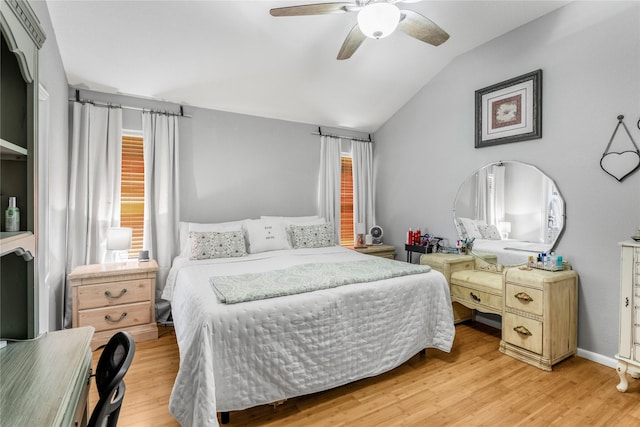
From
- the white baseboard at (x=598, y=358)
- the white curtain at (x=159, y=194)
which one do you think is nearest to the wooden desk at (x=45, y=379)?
the white curtain at (x=159, y=194)

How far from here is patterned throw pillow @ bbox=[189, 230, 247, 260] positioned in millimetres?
3055

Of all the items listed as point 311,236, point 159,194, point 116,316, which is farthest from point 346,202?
point 116,316

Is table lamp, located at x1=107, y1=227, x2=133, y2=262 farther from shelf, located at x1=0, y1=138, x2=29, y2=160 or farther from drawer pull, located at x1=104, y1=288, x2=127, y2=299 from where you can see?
shelf, located at x1=0, y1=138, x2=29, y2=160

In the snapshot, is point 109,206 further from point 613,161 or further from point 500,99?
point 613,161

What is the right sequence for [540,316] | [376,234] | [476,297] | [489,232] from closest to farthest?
[540,316], [476,297], [489,232], [376,234]

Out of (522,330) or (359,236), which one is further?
(359,236)

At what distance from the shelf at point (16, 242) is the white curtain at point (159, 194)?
2.32 metres

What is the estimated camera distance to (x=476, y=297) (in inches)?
117

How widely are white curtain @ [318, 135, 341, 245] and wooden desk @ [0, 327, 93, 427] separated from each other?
3.38 metres

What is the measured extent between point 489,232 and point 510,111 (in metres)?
1.21

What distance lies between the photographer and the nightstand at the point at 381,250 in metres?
4.17

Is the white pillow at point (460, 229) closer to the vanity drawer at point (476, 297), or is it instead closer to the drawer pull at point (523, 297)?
the vanity drawer at point (476, 297)

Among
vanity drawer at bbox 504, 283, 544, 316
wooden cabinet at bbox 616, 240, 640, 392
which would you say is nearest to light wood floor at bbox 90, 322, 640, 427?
wooden cabinet at bbox 616, 240, 640, 392

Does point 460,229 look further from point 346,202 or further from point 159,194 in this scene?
point 159,194
